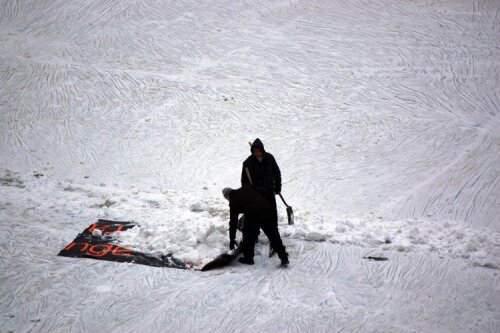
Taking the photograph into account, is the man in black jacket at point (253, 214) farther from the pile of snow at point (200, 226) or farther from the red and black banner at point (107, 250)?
the red and black banner at point (107, 250)

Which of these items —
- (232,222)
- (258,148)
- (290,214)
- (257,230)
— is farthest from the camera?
(290,214)

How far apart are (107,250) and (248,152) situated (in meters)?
4.01

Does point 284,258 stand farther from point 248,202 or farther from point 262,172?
point 262,172

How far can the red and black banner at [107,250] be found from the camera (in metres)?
6.05

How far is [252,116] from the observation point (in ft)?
34.7

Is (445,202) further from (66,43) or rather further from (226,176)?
(66,43)

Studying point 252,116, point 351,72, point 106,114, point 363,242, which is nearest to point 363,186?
point 363,242

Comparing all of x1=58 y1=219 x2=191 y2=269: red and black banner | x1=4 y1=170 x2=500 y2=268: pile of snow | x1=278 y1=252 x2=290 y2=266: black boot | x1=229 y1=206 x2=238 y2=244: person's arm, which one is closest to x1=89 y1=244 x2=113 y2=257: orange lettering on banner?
x1=58 y1=219 x2=191 y2=269: red and black banner

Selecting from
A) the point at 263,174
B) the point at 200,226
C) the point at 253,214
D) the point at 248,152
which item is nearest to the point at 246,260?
the point at 253,214

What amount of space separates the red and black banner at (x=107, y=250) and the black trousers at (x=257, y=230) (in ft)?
2.47

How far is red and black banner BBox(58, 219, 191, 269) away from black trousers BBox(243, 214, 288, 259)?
75cm

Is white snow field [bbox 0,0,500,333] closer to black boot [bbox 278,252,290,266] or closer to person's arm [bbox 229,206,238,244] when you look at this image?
black boot [bbox 278,252,290,266]

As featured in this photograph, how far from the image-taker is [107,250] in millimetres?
6367

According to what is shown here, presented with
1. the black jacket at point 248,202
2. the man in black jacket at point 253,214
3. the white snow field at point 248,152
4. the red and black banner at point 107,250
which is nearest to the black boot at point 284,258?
the man in black jacket at point 253,214
